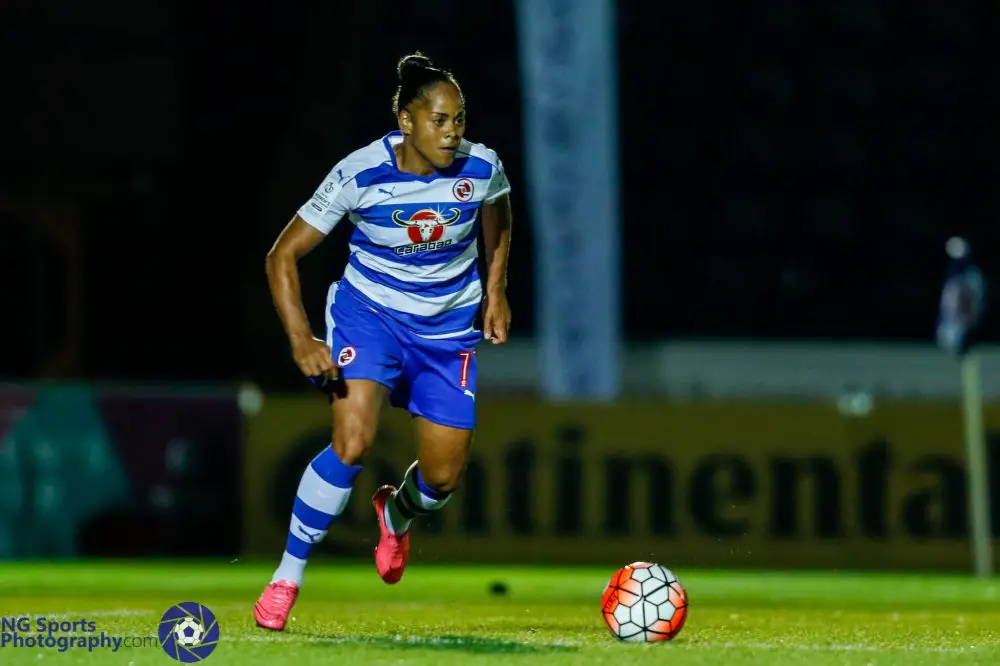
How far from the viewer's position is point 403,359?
6352 mm

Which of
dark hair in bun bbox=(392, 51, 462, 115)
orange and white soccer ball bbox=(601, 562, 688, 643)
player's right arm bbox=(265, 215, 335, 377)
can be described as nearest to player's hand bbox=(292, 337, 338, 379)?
player's right arm bbox=(265, 215, 335, 377)

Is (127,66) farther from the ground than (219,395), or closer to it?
farther from the ground

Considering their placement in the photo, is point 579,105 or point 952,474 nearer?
point 952,474

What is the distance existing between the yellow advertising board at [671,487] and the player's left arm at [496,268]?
4.86m

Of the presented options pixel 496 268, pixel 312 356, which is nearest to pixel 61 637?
pixel 312 356

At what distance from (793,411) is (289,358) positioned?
162 inches

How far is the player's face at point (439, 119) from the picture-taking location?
5.99 m

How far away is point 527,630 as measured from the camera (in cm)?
664

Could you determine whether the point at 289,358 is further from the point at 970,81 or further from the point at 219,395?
the point at 970,81

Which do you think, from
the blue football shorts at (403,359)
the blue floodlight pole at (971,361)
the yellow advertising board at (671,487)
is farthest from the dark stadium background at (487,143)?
the blue football shorts at (403,359)

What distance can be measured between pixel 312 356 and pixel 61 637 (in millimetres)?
1231

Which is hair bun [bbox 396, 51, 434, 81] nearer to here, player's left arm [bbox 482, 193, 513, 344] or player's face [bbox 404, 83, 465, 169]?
player's face [bbox 404, 83, 465, 169]

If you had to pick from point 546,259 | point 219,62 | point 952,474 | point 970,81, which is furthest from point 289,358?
point 970,81

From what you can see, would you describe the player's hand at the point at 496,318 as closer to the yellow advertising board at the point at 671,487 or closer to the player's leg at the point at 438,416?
the player's leg at the point at 438,416
